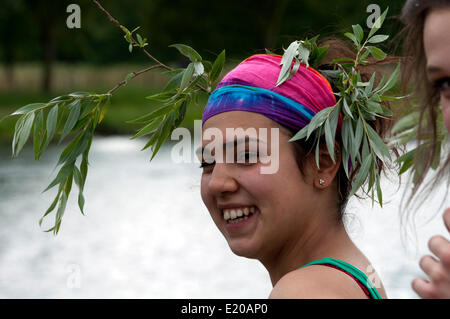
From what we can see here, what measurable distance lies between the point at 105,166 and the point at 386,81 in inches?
997

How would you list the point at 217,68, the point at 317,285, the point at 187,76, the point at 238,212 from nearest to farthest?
the point at 317,285, the point at 238,212, the point at 187,76, the point at 217,68

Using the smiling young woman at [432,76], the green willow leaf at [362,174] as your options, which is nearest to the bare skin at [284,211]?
the green willow leaf at [362,174]

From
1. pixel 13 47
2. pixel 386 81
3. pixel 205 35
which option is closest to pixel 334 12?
pixel 386 81

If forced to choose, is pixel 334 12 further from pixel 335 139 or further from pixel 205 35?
pixel 205 35

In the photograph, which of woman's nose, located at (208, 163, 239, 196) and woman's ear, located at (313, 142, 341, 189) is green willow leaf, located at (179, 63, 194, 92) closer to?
woman's nose, located at (208, 163, 239, 196)

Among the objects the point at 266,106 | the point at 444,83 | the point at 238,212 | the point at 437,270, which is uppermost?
the point at 444,83

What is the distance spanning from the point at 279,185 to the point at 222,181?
22 cm

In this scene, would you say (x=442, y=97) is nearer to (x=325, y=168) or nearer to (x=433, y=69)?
(x=433, y=69)

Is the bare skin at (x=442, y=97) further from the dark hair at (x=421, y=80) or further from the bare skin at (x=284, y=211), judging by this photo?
the bare skin at (x=284, y=211)

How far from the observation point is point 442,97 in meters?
2.43

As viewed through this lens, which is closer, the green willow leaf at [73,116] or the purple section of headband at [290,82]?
the purple section of headband at [290,82]

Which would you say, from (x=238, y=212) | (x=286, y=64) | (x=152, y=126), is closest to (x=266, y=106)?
(x=286, y=64)

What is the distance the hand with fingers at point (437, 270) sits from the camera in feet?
7.00
